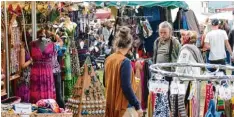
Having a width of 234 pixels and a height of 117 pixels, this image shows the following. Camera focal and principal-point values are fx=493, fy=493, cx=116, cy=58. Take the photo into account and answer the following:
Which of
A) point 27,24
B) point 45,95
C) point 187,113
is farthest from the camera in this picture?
point 27,24

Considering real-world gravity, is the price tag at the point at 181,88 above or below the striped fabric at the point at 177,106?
above

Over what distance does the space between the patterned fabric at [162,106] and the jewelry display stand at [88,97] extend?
95 cm

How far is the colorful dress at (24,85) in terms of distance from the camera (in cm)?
579

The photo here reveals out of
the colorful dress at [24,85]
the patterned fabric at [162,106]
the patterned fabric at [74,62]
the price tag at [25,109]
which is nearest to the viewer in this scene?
the patterned fabric at [162,106]

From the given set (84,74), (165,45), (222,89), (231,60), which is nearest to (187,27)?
(231,60)

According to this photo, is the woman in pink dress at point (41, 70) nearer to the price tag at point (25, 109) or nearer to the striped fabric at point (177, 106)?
the price tag at point (25, 109)

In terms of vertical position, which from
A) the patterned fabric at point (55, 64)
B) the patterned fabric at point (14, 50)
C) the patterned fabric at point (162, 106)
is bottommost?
the patterned fabric at point (162, 106)

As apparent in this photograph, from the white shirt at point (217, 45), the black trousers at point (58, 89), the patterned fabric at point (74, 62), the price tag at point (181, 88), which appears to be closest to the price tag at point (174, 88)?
the price tag at point (181, 88)

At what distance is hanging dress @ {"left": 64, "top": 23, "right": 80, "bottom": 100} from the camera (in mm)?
6852

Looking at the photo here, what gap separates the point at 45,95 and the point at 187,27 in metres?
3.61

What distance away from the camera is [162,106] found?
13.1ft

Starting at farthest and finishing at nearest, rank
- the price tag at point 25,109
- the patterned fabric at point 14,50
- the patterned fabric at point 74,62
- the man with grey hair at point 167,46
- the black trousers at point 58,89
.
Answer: the patterned fabric at point 74,62, the black trousers at point 58,89, the man with grey hair at point 167,46, the patterned fabric at point 14,50, the price tag at point 25,109

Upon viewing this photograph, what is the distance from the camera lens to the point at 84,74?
194 inches

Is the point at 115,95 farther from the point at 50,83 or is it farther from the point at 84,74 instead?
the point at 50,83
